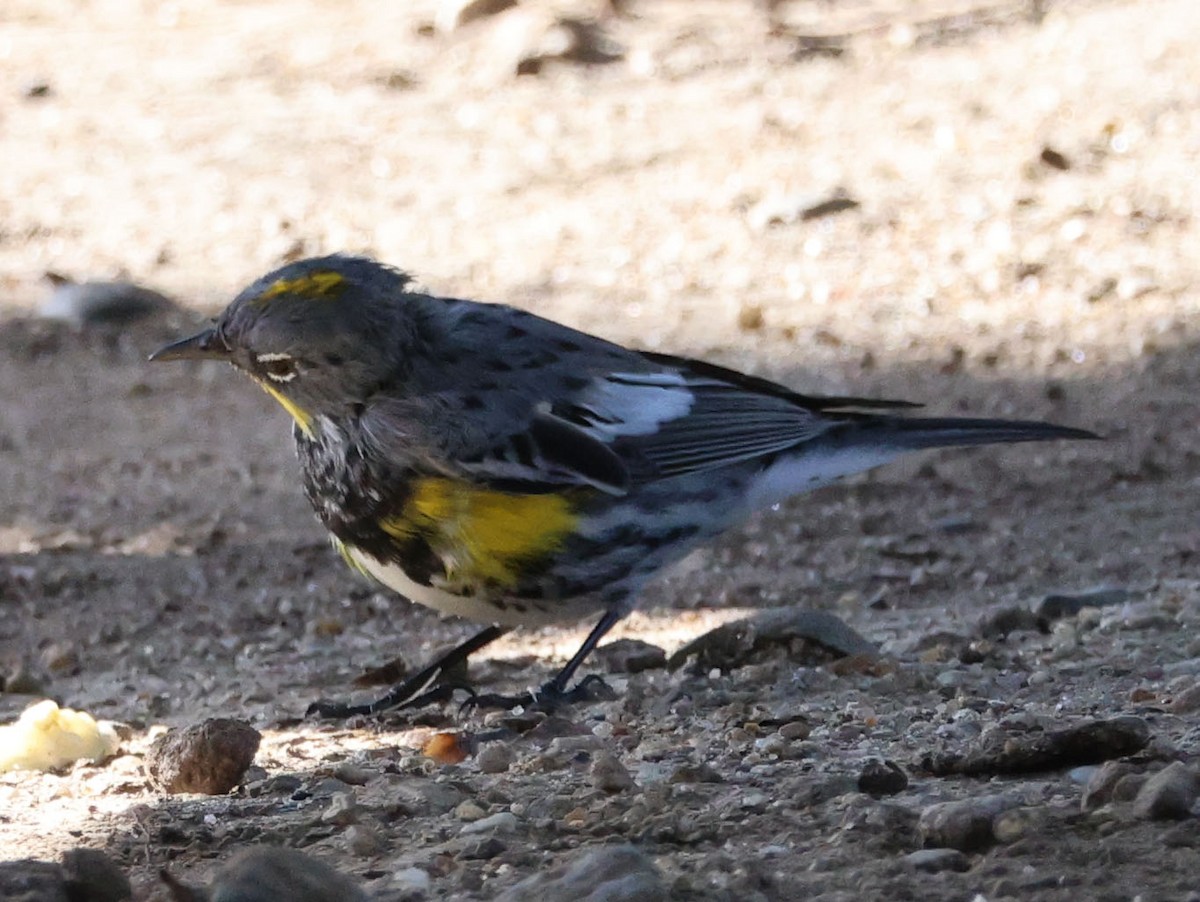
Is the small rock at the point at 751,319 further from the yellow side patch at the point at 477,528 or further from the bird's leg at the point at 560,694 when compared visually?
the yellow side patch at the point at 477,528

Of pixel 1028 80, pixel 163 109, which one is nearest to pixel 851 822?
pixel 1028 80

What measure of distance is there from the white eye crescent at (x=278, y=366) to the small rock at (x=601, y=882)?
7.04ft

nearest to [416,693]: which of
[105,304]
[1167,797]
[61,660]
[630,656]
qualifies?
[630,656]

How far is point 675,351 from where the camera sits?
882 centimetres

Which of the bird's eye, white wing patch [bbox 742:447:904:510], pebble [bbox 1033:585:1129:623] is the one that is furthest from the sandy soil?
the bird's eye

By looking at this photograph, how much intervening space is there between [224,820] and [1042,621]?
8.40 ft

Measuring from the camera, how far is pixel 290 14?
13.4 m

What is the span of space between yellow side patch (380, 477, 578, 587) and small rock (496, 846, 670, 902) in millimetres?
1647

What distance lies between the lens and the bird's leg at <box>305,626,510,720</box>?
5180 mm

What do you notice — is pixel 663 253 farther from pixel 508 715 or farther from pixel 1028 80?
pixel 508 715

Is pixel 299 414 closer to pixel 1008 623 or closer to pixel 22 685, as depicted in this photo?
pixel 22 685

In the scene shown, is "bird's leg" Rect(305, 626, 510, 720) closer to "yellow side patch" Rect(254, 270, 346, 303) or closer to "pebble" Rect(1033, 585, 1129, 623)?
"yellow side patch" Rect(254, 270, 346, 303)

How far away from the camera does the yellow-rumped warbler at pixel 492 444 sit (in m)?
4.98

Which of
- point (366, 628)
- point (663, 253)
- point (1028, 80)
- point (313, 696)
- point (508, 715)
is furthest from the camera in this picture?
point (1028, 80)
